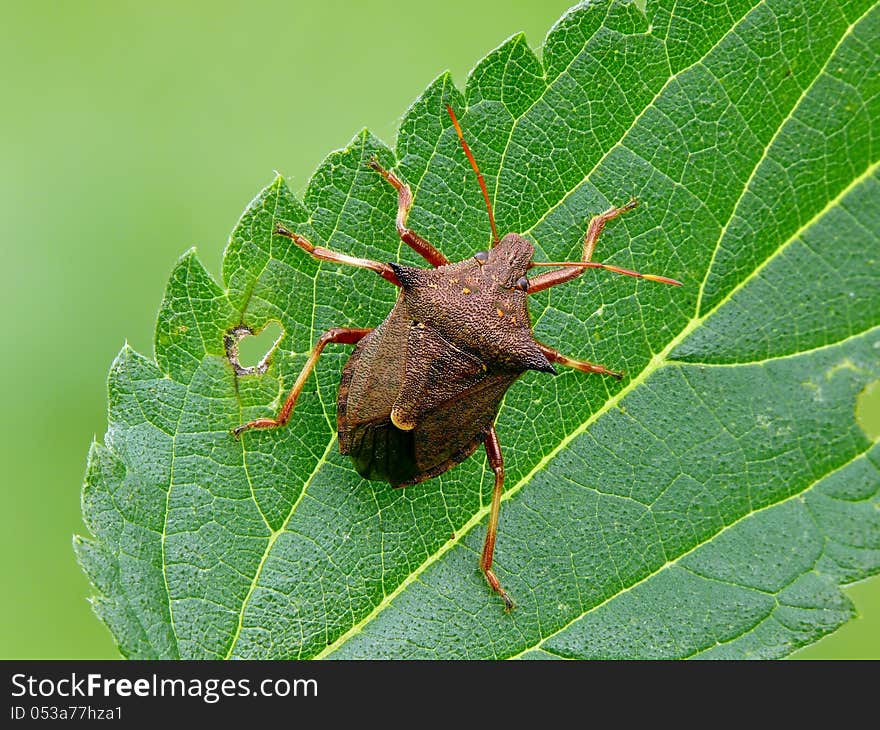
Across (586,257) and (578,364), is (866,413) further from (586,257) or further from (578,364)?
(586,257)

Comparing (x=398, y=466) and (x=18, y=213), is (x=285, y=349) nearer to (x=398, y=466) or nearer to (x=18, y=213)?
(x=398, y=466)

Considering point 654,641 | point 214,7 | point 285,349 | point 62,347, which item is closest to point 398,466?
point 285,349

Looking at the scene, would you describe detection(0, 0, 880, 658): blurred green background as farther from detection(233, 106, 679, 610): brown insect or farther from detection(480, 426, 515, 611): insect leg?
detection(480, 426, 515, 611): insect leg

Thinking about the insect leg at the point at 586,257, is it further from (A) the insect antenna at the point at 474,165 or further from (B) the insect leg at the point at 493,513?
(B) the insect leg at the point at 493,513

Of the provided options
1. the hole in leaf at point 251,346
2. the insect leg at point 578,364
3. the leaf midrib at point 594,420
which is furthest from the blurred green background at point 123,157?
the leaf midrib at point 594,420

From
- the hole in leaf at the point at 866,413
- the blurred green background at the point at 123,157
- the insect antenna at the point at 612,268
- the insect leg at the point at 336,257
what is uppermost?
the blurred green background at the point at 123,157

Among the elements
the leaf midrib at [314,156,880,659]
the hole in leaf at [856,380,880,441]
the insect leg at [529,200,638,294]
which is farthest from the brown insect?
the hole in leaf at [856,380,880,441]

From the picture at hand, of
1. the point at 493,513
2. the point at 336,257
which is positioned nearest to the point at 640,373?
the point at 493,513
